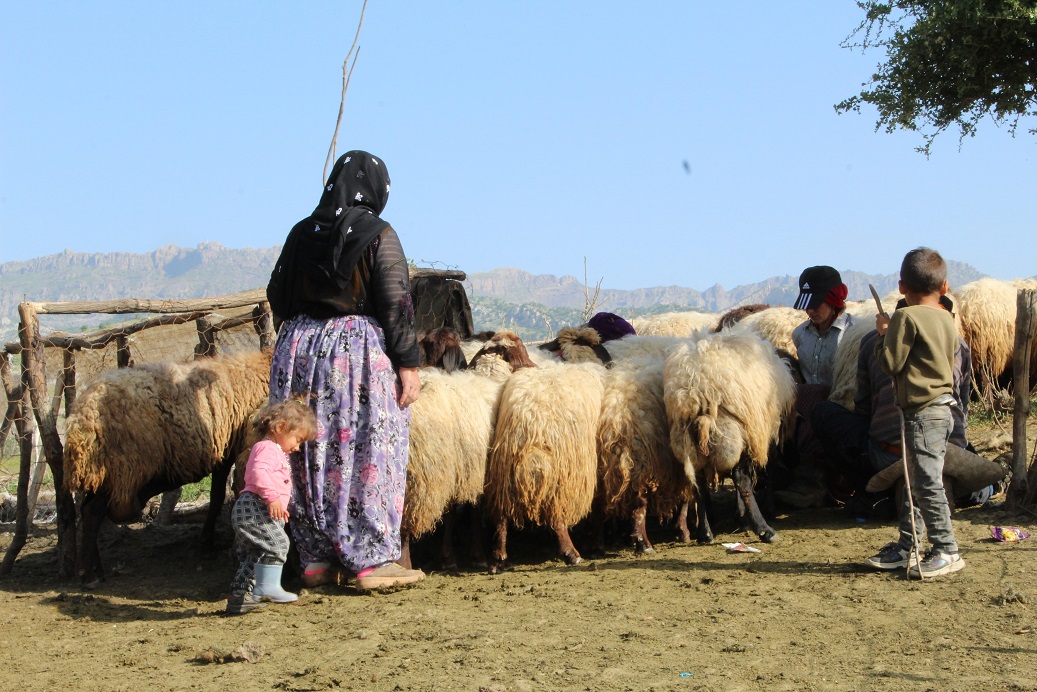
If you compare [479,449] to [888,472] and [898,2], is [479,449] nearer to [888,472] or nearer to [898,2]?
[888,472]

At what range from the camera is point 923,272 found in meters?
4.78

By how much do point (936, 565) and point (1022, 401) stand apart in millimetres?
1962

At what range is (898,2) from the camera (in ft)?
32.4

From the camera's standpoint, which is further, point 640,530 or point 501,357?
point 501,357

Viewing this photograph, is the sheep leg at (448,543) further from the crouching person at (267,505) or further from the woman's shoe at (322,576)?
the crouching person at (267,505)

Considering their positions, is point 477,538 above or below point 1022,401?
below

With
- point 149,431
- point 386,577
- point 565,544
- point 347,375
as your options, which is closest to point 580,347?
point 565,544

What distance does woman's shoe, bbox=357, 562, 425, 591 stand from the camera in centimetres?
502

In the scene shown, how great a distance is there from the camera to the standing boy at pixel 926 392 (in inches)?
183

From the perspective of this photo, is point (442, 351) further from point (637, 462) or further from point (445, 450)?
point (637, 462)

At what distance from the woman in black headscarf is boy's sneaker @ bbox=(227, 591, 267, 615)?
0.41 m

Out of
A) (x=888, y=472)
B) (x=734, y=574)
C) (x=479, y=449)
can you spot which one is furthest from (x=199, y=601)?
(x=888, y=472)

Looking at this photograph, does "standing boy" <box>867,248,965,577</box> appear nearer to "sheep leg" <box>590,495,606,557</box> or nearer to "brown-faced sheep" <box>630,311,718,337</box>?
"sheep leg" <box>590,495,606,557</box>

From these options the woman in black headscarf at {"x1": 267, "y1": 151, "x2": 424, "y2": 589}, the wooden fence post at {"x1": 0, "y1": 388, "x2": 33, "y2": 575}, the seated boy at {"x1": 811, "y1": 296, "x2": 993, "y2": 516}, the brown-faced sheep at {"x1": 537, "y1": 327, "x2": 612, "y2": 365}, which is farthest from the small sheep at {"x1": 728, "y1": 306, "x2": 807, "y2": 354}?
the wooden fence post at {"x1": 0, "y1": 388, "x2": 33, "y2": 575}
